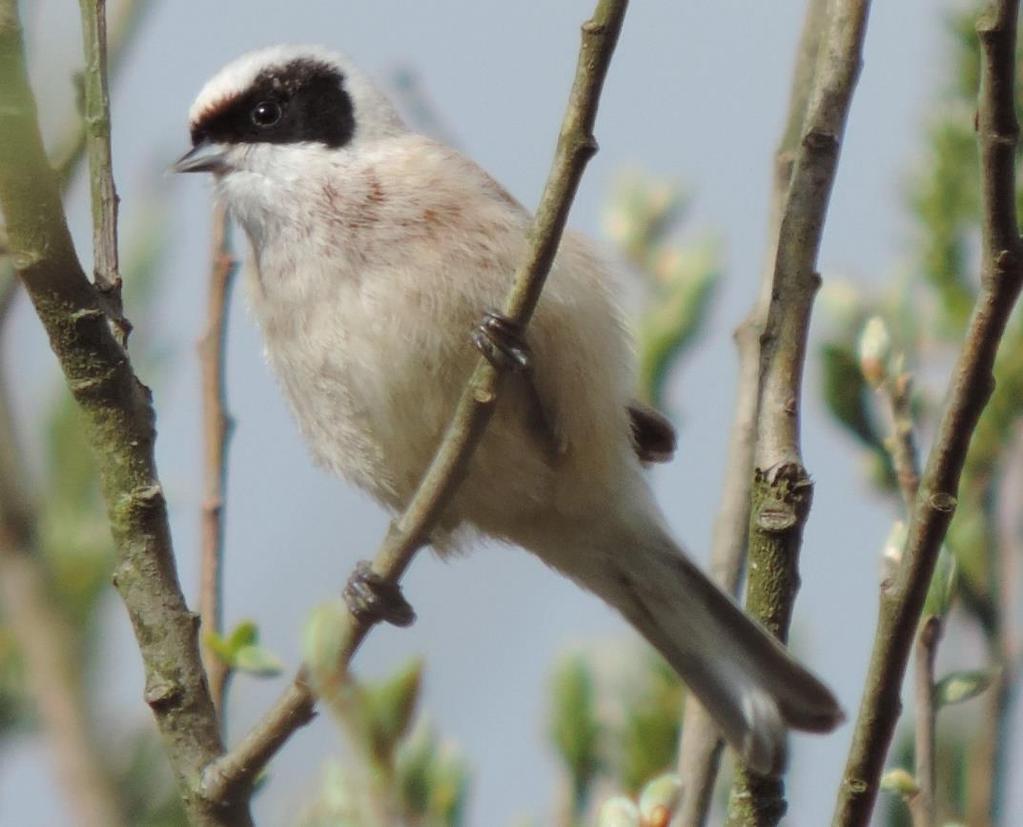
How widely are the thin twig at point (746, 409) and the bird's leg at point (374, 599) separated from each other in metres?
0.59

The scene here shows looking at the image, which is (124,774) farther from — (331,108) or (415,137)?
(331,108)

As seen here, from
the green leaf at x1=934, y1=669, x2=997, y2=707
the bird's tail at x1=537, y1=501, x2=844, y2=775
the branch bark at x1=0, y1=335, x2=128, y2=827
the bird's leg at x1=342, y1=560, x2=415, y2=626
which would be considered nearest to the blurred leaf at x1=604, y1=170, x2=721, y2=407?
the bird's tail at x1=537, y1=501, x2=844, y2=775

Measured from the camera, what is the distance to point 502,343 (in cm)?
277

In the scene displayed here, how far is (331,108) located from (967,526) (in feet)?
6.30

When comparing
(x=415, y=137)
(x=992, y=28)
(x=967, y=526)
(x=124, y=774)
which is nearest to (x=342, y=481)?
(x=415, y=137)

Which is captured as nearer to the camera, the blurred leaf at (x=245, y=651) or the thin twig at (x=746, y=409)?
the blurred leaf at (x=245, y=651)

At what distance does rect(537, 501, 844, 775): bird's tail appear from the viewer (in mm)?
3373

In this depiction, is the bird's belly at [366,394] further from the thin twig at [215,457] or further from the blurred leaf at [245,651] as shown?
the blurred leaf at [245,651]

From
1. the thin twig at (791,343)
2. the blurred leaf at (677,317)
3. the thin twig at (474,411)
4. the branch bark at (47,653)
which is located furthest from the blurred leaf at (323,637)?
the blurred leaf at (677,317)

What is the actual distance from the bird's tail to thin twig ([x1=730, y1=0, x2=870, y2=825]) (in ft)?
1.71

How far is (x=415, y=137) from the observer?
3.81 meters

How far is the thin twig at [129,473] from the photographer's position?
2379mm

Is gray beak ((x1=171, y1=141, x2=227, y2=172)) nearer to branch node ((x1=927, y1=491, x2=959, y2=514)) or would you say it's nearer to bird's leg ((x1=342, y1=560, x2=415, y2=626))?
bird's leg ((x1=342, y1=560, x2=415, y2=626))

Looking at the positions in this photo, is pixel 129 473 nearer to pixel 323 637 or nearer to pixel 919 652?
pixel 323 637
